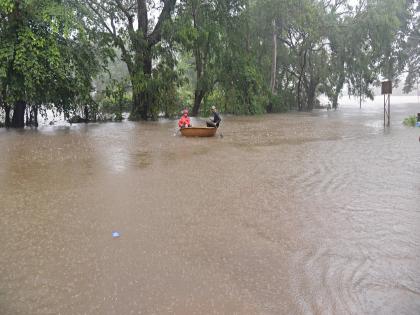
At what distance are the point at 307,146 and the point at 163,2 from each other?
1669 centimetres

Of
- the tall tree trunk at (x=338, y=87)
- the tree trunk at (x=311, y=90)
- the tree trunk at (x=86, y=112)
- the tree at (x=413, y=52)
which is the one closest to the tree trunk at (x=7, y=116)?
the tree trunk at (x=86, y=112)

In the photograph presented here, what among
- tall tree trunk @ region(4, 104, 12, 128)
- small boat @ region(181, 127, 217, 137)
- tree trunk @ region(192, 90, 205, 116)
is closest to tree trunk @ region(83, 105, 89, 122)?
tall tree trunk @ region(4, 104, 12, 128)

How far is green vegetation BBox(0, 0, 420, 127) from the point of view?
17.8 metres

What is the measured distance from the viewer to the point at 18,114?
68.3 ft

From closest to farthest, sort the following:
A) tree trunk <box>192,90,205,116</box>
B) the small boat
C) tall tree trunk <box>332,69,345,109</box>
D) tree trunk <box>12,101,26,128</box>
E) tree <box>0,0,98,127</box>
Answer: the small boat
tree <box>0,0,98,127</box>
tree trunk <box>12,101,26,128</box>
tree trunk <box>192,90,205,116</box>
tall tree trunk <box>332,69,345,109</box>

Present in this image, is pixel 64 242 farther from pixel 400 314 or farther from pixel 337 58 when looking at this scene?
pixel 337 58

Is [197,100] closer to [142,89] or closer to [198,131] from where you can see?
[142,89]

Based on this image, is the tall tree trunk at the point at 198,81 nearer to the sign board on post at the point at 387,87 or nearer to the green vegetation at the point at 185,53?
the green vegetation at the point at 185,53

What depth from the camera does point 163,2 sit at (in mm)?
25953

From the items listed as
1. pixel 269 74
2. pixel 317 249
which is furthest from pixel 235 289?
pixel 269 74

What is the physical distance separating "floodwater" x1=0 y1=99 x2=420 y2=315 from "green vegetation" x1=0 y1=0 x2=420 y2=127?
30.1 ft

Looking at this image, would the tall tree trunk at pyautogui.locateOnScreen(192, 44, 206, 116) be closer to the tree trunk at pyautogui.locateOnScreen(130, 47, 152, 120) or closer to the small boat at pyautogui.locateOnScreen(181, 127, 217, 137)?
the tree trunk at pyautogui.locateOnScreen(130, 47, 152, 120)

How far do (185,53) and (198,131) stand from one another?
14.3 m

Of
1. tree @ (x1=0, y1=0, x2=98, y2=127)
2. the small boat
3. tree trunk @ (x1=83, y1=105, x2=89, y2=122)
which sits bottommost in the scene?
the small boat
